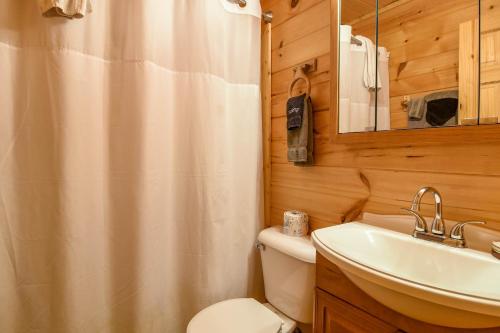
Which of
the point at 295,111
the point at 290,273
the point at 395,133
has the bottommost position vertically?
the point at 290,273

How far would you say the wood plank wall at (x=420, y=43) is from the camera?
0.82m

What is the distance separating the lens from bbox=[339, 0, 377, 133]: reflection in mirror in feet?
3.38

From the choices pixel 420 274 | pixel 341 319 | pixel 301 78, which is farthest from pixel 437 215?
pixel 301 78

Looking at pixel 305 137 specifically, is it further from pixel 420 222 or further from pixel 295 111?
pixel 420 222

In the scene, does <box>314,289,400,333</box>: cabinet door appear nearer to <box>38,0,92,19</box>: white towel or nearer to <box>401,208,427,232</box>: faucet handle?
<box>401,208,427,232</box>: faucet handle

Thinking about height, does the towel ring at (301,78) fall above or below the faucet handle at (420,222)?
above

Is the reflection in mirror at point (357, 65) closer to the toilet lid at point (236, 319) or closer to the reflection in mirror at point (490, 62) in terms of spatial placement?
the reflection in mirror at point (490, 62)

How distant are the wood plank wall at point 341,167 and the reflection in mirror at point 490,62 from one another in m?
0.09

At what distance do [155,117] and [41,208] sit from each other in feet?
1.79

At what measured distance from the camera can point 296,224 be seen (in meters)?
1.26

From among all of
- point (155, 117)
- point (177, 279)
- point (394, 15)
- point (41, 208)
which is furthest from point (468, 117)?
point (41, 208)

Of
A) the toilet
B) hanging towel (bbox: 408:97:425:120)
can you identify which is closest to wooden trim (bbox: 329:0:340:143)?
hanging towel (bbox: 408:97:425:120)

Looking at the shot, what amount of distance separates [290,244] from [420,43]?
89 centimetres

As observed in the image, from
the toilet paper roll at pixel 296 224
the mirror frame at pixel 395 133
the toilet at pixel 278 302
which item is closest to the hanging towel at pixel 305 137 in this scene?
the mirror frame at pixel 395 133
